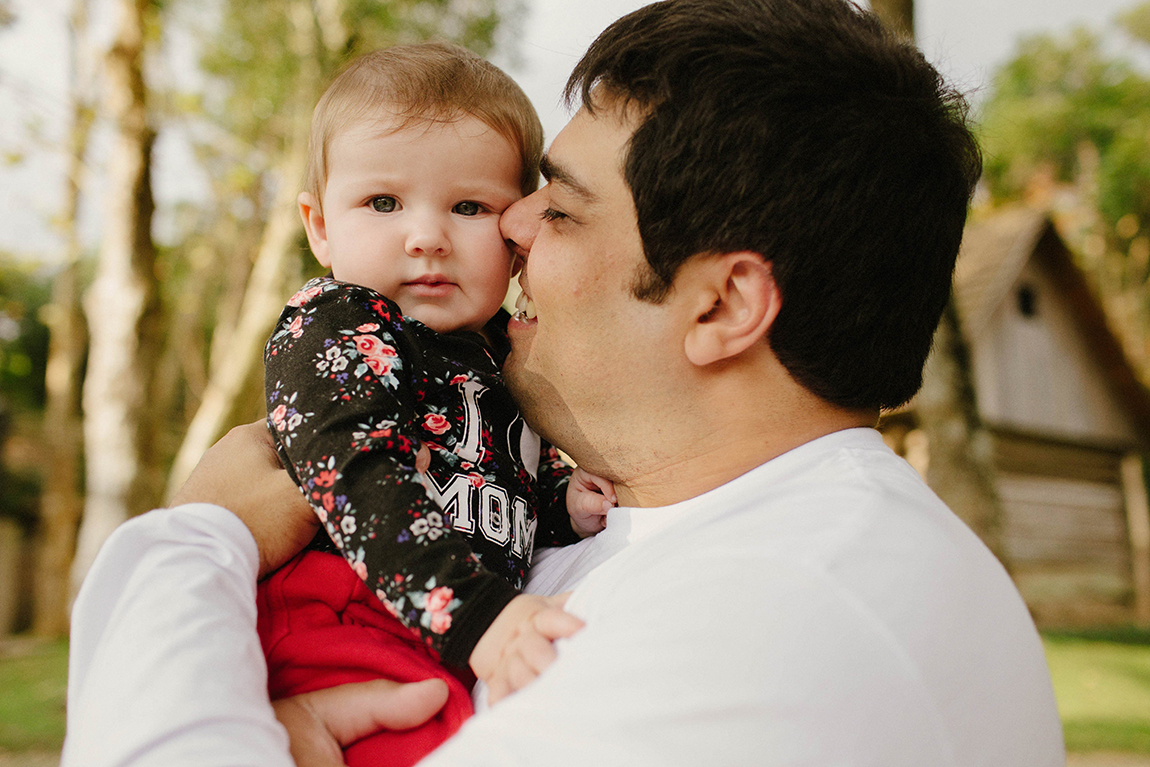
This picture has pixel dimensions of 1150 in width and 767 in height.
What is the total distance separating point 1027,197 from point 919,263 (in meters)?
32.8

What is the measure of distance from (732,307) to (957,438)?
4.17 m

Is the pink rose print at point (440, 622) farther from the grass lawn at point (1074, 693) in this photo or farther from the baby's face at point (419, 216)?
the grass lawn at point (1074, 693)

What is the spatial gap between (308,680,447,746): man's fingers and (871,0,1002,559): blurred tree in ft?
14.7

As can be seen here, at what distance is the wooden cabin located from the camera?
51.5ft

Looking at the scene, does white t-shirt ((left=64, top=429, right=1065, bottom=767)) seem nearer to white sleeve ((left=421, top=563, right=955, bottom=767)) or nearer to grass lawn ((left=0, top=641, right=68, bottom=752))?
white sleeve ((left=421, top=563, right=955, bottom=767))

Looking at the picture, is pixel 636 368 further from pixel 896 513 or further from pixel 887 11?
pixel 887 11

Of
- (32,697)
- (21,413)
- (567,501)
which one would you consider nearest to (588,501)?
(567,501)

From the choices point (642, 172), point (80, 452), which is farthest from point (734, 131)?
point (80, 452)

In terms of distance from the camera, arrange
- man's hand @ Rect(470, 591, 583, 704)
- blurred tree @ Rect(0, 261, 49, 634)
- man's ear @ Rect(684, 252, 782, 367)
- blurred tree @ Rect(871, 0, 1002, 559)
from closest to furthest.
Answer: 1. man's hand @ Rect(470, 591, 583, 704)
2. man's ear @ Rect(684, 252, 782, 367)
3. blurred tree @ Rect(871, 0, 1002, 559)
4. blurred tree @ Rect(0, 261, 49, 634)

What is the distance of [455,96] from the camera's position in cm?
205

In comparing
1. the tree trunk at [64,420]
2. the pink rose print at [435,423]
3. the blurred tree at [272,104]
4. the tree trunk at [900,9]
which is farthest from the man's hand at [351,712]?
the tree trunk at [64,420]

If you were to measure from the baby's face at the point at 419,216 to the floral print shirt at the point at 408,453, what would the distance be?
0.36 feet

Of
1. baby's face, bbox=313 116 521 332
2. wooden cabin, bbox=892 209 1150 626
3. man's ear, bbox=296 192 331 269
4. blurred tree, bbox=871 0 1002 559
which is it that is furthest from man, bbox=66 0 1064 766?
wooden cabin, bbox=892 209 1150 626

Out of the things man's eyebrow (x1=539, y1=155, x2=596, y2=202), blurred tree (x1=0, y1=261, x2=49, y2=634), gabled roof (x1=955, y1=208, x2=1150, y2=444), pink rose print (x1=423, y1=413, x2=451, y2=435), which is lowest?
blurred tree (x1=0, y1=261, x2=49, y2=634)
